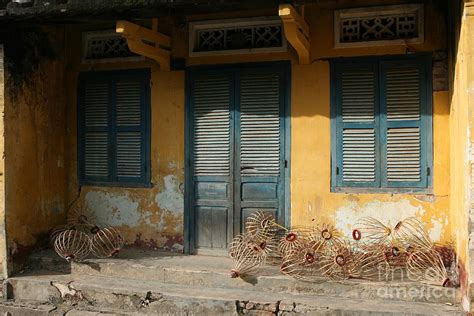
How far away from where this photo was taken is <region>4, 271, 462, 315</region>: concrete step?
510 cm

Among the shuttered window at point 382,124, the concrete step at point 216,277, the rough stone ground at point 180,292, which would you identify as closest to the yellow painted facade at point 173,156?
the shuttered window at point 382,124

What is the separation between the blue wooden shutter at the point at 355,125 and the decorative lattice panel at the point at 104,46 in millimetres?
2962

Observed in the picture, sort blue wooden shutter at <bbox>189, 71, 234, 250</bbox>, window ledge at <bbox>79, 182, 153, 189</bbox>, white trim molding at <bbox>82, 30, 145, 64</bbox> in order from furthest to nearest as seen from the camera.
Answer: white trim molding at <bbox>82, 30, 145, 64</bbox> → window ledge at <bbox>79, 182, 153, 189</bbox> → blue wooden shutter at <bbox>189, 71, 234, 250</bbox>

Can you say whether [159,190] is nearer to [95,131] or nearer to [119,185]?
[119,185]

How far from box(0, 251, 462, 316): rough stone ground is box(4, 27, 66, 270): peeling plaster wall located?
1.63ft

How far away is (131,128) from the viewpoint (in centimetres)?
703

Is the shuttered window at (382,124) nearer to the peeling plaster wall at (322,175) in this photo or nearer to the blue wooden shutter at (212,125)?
the peeling plaster wall at (322,175)

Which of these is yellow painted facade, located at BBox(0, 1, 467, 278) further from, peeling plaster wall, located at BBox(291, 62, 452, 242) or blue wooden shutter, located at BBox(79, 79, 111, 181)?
blue wooden shutter, located at BBox(79, 79, 111, 181)

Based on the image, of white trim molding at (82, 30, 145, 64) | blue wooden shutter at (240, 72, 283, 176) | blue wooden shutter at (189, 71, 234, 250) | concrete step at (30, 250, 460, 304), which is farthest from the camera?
white trim molding at (82, 30, 145, 64)

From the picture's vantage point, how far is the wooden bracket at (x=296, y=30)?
5.34m

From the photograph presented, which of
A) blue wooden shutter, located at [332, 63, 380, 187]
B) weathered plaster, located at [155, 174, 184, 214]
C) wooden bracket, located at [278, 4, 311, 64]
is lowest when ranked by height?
weathered plaster, located at [155, 174, 184, 214]

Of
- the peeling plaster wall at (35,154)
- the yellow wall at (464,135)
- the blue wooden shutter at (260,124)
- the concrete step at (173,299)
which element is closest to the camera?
the yellow wall at (464,135)

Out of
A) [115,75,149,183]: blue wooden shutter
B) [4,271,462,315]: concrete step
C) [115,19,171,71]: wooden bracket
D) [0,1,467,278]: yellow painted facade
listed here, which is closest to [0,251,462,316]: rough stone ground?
[4,271,462,315]: concrete step

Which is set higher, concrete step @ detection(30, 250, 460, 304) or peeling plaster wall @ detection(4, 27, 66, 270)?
peeling plaster wall @ detection(4, 27, 66, 270)
